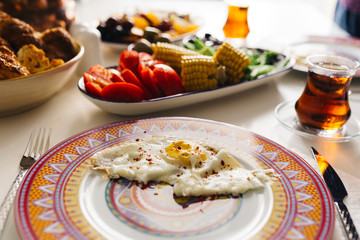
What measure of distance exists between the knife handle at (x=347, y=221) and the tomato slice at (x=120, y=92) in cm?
83

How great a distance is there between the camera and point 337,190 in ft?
3.22

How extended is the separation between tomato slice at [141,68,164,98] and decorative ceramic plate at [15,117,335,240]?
46 cm

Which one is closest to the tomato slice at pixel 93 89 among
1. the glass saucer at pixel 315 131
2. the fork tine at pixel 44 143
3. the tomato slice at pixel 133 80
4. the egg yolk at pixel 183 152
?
the tomato slice at pixel 133 80

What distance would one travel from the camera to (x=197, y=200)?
0.92m

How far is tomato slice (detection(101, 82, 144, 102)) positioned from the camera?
1374 mm

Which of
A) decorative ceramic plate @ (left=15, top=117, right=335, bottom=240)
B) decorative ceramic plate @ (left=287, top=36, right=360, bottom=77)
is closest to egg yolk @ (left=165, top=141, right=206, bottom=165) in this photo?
decorative ceramic plate @ (left=15, top=117, right=335, bottom=240)

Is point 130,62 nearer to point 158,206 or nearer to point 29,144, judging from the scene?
point 29,144

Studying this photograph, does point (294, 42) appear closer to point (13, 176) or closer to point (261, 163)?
point (261, 163)

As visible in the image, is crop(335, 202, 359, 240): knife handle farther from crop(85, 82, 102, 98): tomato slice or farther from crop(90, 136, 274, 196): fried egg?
crop(85, 82, 102, 98): tomato slice

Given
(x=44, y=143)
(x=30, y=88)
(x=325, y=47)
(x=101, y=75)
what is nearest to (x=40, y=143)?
(x=44, y=143)

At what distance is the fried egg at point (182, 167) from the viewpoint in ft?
3.10

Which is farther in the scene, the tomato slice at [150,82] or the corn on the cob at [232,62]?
the corn on the cob at [232,62]

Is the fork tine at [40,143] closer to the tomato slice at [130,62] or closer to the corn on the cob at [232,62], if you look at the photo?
the tomato slice at [130,62]

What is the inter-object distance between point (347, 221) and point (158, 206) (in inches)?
19.1
